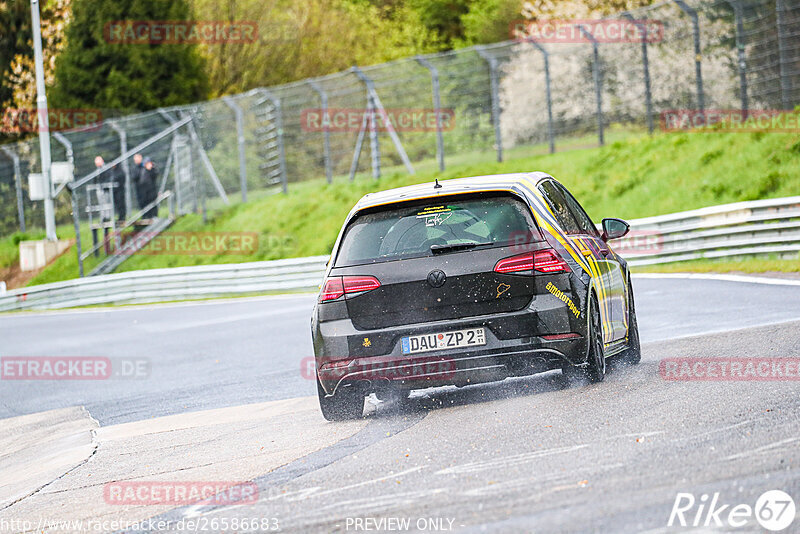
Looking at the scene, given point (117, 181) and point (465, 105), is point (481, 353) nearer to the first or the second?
point (465, 105)

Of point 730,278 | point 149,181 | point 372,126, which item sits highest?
point 372,126

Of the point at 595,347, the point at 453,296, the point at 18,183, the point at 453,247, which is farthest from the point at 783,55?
the point at 18,183

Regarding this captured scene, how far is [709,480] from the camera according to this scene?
527 cm

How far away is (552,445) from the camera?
656 centimetres

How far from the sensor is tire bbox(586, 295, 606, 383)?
330 inches

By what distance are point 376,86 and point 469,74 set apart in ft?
9.62

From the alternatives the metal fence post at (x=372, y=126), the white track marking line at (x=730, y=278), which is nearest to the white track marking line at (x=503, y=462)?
the white track marking line at (x=730, y=278)

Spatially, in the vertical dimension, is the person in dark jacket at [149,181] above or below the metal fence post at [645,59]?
below

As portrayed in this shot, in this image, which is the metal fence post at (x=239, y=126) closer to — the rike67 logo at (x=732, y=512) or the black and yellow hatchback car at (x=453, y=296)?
the black and yellow hatchback car at (x=453, y=296)

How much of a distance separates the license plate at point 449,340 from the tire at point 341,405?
712 millimetres

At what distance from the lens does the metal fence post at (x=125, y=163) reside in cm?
3544

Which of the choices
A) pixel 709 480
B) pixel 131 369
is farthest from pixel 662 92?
pixel 709 480

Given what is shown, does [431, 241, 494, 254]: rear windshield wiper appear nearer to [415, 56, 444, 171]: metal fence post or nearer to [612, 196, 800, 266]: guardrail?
[612, 196, 800, 266]: guardrail

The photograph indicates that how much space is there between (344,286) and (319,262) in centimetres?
1930
